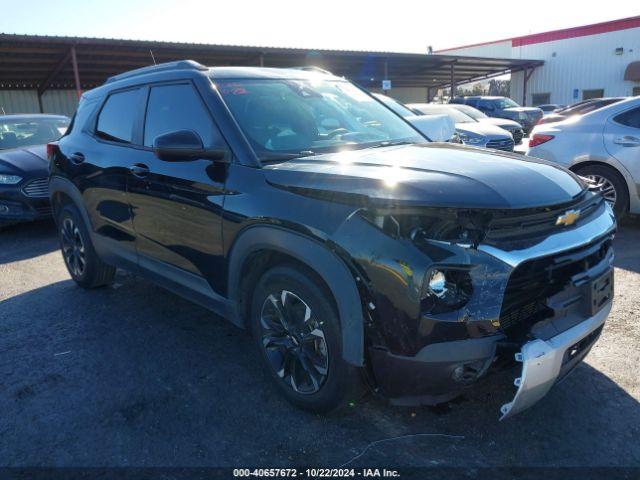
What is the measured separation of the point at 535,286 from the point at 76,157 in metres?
3.92

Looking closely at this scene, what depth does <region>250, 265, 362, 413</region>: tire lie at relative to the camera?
2488 millimetres

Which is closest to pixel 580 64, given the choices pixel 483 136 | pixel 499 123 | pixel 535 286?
pixel 499 123

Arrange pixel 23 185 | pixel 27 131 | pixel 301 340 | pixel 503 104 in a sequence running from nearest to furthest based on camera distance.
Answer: pixel 301 340, pixel 23 185, pixel 27 131, pixel 503 104

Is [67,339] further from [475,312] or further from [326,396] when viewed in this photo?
[475,312]

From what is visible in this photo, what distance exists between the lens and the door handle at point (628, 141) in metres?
5.91

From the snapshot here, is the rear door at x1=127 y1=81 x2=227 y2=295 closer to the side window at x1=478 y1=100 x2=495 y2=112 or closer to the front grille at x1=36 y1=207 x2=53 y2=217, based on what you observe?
the front grille at x1=36 y1=207 x2=53 y2=217

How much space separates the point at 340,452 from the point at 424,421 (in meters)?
0.51

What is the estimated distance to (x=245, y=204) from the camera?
9.34 feet

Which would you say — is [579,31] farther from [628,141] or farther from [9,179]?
[9,179]

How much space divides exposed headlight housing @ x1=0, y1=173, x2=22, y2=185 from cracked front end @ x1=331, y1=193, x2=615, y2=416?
651 centimetres

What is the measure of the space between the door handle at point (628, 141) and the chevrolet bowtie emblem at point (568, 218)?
415cm

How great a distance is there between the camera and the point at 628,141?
596 cm

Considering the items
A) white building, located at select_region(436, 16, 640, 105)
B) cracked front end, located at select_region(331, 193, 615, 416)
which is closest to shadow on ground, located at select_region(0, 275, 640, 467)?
cracked front end, located at select_region(331, 193, 615, 416)

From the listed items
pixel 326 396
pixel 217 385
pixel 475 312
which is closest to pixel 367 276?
pixel 475 312
